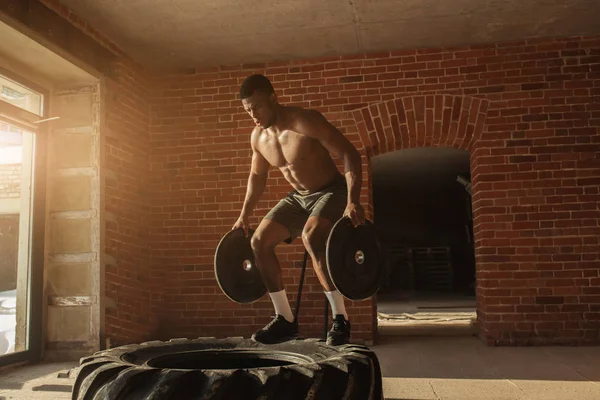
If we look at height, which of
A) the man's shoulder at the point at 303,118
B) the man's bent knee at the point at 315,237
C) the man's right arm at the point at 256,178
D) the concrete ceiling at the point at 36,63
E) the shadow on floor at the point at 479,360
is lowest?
the shadow on floor at the point at 479,360

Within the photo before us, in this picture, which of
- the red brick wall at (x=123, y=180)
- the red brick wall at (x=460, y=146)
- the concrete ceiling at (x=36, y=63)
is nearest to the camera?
the concrete ceiling at (x=36, y=63)

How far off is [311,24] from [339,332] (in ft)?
11.6

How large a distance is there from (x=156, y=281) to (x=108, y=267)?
0.88 meters

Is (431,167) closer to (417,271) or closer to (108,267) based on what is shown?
(417,271)

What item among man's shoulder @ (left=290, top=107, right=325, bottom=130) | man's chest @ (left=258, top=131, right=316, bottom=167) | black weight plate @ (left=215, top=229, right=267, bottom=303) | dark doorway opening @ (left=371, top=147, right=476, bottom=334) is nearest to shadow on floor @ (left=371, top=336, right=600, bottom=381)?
black weight plate @ (left=215, top=229, right=267, bottom=303)

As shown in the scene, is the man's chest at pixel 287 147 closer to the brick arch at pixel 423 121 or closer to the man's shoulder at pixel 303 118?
the man's shoulder at pixel 303 118

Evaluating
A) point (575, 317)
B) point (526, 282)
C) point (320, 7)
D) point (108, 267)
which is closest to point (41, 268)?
point (108, 267)

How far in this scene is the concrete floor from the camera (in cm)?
350

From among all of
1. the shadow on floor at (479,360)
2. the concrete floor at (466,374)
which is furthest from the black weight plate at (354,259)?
the shadow on floor at (479,360)

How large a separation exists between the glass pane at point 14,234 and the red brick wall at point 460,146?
145cm

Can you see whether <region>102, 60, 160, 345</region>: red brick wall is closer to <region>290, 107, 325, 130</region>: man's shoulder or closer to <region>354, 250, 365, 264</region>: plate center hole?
<region>290, 107, 325, 130</region>: man's shoulder

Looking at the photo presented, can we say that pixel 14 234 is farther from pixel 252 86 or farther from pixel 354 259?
pixel 354 259

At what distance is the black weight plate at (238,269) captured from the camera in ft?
9.28

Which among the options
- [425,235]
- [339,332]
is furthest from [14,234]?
[425,235]
